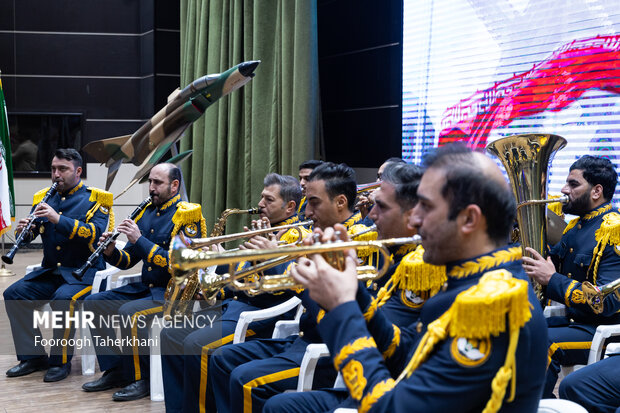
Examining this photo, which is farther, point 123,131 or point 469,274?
point 123,131

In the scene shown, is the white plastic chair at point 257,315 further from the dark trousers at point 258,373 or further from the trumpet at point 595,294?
the trumpet at point 595,294

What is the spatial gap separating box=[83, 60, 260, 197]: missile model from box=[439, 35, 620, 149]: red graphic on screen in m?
1.55

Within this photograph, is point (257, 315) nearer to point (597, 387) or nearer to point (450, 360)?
point (597, 387)

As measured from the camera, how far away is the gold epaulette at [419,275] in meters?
1.93

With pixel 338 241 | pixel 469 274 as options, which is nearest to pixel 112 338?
pixel 338 241

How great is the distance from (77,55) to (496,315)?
28.5ft

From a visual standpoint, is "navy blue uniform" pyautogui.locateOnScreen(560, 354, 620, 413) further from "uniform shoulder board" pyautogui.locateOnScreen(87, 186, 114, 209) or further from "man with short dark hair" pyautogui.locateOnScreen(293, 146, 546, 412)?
"uniform shoulder board" pyautogui.locateOnScreen(87, 186, 114, 209)

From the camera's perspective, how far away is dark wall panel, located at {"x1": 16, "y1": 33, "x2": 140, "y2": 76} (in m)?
8.95

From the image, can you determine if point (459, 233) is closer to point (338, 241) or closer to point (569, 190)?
point (338, 241)

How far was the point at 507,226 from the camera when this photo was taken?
4.56 ft

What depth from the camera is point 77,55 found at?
8.97m

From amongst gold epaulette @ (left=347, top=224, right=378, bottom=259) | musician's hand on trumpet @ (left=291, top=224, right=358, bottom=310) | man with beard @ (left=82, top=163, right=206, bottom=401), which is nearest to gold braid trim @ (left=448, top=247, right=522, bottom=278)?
musician's hand on trumpet @ (left=291, top=224, right=358, bottom=310)

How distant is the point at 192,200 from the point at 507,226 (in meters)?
5.65

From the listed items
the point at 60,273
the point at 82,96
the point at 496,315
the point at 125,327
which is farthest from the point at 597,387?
the point at 82,96
